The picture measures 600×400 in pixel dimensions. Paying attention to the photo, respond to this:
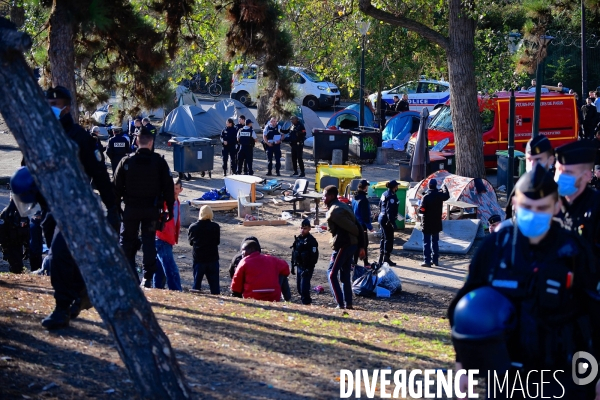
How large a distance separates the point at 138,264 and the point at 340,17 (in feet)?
27.9

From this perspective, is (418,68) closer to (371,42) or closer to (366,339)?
Answer: (371,42)

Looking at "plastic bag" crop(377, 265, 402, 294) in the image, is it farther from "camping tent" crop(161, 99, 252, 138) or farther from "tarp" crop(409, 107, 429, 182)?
"camping tent" crop(161, 99, 252, 138)

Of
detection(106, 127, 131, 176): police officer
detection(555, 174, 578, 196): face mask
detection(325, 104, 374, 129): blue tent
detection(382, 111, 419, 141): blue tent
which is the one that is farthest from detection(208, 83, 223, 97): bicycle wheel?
detection(555, 174, 578, 196): face mask

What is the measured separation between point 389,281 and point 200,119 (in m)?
16.5

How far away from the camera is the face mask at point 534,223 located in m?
3.98

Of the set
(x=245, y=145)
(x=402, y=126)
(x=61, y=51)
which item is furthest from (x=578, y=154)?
(x=402, y=126)

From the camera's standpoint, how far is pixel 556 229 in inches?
160

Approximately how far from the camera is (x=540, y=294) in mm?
3963

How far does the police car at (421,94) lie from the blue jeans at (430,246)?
55.5ft

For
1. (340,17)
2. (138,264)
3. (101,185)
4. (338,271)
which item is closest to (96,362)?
(101,185)

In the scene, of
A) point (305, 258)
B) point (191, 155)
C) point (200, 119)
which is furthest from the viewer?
point (200, 119)

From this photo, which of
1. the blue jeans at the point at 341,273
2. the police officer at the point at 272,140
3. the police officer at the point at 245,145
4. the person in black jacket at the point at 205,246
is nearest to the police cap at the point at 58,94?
the person in black jacket at the point at 205,246

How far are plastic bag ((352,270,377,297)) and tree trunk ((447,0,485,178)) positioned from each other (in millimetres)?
6155

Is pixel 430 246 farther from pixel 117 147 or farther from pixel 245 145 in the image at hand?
pixel 245 145
